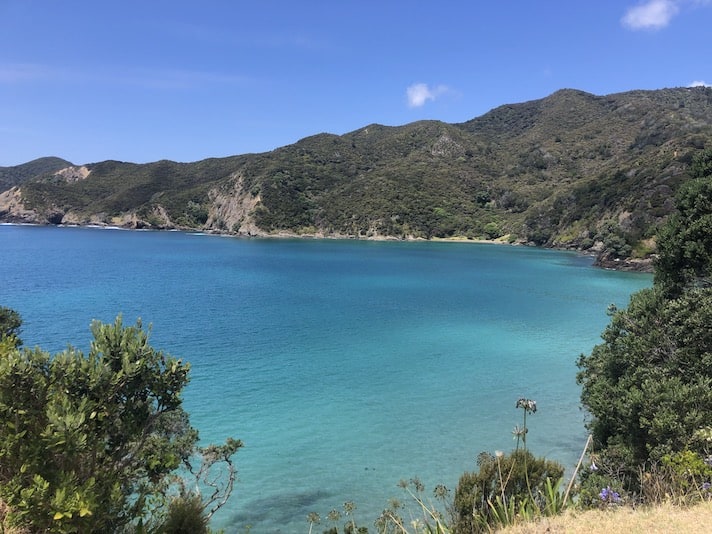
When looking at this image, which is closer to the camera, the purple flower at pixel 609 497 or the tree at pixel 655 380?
the purple flower at pixel 609 497

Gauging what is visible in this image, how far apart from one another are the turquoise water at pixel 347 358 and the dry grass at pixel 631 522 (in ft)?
24.9

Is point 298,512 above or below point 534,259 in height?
below

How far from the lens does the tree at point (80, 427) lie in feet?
21.5

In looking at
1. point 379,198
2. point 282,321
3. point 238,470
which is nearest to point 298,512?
point 238,470

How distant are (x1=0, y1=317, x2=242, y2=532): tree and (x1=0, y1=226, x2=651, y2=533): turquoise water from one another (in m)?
7.31

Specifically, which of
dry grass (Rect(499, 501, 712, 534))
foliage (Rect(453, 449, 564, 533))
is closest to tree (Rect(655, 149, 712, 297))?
foliage (Rect(453, 449, 564, 533))


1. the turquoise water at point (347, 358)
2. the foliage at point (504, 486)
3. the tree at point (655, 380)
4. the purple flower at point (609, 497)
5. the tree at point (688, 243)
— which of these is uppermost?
the tree at point (688, 243)

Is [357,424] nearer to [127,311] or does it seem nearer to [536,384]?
[536,384]

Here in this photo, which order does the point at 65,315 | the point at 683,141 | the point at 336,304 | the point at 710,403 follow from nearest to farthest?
the point at 710,403
the point at 65,315
the point at 336,304
the point at 683,141

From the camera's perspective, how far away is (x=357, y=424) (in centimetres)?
2103

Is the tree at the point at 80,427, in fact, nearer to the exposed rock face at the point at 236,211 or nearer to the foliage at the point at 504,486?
the foliage at the point at 504,486

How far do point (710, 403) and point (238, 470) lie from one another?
15.1 m

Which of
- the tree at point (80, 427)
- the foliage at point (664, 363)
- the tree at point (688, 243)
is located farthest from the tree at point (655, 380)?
the tree at point (80, 427)

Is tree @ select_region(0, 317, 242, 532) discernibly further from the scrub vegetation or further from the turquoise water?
the turquoise water
